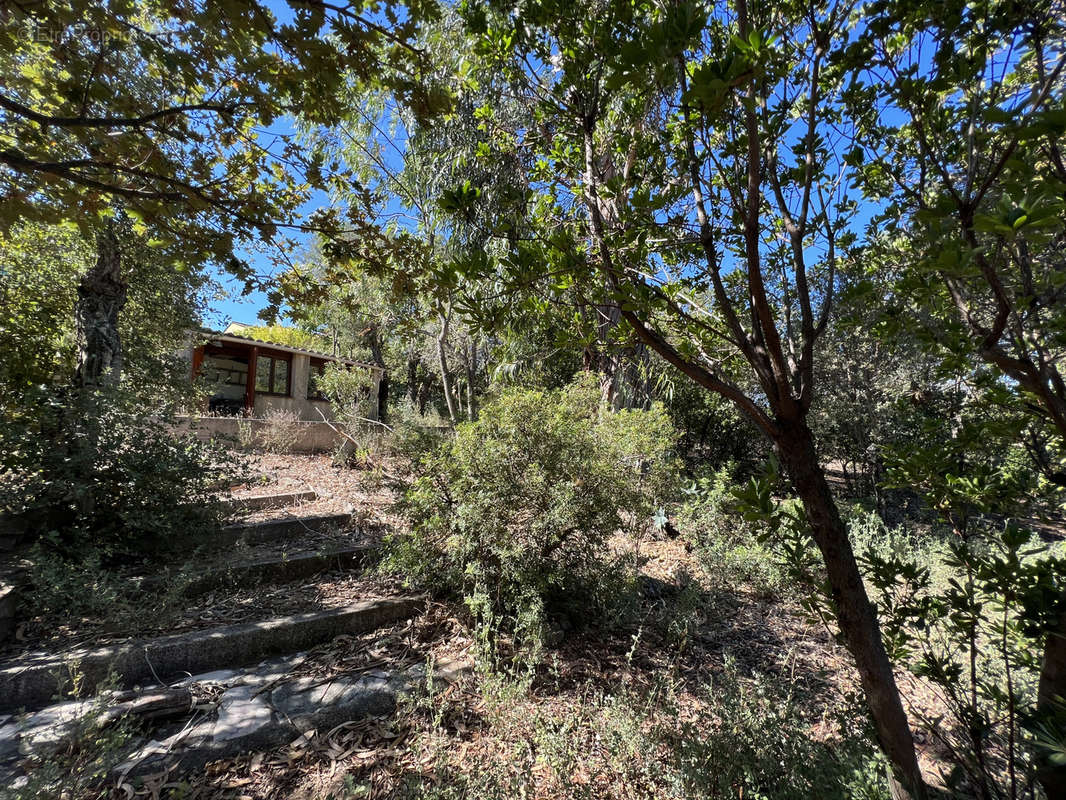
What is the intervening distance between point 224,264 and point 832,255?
2.99 m

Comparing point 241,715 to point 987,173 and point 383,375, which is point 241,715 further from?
point 383,375

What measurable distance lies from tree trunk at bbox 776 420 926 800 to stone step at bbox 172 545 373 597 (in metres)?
3.70

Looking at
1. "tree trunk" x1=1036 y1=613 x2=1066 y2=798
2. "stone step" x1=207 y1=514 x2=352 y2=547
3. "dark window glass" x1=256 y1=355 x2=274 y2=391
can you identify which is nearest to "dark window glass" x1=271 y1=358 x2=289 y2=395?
"dark window glass" x1=256 y1=355 x2=274 y2=391

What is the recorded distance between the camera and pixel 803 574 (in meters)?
1.45

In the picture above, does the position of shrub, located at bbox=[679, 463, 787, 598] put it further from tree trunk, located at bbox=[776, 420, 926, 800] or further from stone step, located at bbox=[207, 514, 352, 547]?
stone step, located at bbox=[207, 514, 352, 547]

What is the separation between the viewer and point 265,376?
14953 millimetres

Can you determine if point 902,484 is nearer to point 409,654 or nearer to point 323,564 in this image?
point 409,654

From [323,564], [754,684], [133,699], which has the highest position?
[323,564]

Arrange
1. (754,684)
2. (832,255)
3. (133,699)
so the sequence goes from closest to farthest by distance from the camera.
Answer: (832,255)
(133,699)
(754,684)

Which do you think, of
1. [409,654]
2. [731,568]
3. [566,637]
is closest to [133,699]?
[409,654]

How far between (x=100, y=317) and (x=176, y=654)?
4203 mm

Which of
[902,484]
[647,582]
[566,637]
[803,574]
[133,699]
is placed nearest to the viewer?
[803,574]

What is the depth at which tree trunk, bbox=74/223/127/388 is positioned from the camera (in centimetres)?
461

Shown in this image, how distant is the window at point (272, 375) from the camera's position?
48.0 feet
